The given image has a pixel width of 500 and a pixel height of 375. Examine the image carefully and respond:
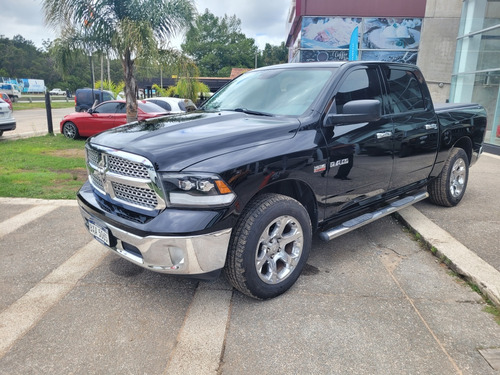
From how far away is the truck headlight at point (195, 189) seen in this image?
8.19 feet

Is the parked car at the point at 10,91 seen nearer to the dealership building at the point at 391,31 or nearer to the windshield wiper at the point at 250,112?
the dealership building at the point at 391,31

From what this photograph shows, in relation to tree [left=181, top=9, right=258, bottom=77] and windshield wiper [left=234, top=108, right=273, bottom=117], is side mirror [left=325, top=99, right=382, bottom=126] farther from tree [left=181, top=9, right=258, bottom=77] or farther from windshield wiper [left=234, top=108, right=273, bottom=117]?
tree [left=181, top=9, right=258, bottom=77]

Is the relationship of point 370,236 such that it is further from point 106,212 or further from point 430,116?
point 106,212

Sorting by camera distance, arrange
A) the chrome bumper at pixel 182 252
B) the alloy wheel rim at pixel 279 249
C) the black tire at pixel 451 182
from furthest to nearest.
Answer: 1. the black tire at pixel 451 182
2. the alloy wheel rim at pixel 279 249
3. the chrome bumper at pixel 182 252

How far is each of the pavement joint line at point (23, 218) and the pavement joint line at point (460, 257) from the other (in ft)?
15.3

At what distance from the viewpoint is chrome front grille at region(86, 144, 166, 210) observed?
8.48 feet

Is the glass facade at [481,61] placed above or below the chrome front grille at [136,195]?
above

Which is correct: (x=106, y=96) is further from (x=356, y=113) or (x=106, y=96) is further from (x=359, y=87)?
(x=356, y=113)

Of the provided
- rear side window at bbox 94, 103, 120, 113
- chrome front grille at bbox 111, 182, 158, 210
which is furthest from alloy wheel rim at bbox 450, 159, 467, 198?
rear side window at bbox 94, 103, 120, 113

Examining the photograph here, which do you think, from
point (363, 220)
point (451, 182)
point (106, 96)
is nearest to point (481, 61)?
point (451, 182)

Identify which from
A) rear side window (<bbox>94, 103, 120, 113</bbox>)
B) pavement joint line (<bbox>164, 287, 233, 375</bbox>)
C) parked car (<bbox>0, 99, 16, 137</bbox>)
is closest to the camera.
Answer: pavement joint line (<bbox>164, 287, 233, 375</bbox>)

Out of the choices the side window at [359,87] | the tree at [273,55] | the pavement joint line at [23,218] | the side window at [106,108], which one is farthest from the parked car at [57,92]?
the side window at [359,87]

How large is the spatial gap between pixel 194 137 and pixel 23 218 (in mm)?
3297

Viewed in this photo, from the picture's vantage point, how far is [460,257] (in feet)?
11.9
